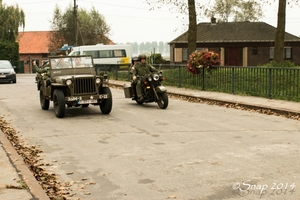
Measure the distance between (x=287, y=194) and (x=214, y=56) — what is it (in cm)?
1529

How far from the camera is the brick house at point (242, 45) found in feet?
179

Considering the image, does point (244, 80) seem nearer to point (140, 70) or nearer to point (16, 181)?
point (140, 70)

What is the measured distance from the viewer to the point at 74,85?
43.9ft

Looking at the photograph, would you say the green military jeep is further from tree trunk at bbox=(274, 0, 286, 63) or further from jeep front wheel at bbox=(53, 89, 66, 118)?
tree trunk at bbox=(274, 0, 286, 63)

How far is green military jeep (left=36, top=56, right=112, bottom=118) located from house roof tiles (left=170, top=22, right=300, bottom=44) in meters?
41.0

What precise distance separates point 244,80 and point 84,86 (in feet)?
23.7

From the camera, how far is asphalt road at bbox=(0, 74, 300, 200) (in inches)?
245

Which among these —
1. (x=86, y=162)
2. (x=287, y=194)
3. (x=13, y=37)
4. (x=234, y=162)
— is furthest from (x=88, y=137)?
(x=13, y=37)

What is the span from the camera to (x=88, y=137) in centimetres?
1023

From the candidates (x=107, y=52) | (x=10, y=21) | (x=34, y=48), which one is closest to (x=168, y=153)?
(x=107, y=52)

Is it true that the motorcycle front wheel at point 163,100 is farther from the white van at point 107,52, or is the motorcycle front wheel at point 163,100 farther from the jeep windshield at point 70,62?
the white van at point 107,52

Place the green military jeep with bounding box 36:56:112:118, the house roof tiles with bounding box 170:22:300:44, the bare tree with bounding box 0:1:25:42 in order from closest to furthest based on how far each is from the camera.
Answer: the green military jeep with bounding box 36:56:112:118 → the house roof tiles with bounding box 170:22:300:44 → the bare tree with bounding box 0:1:25:42

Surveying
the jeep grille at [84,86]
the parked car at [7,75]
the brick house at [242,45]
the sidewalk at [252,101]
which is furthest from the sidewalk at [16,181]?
the brick house at [242,45]

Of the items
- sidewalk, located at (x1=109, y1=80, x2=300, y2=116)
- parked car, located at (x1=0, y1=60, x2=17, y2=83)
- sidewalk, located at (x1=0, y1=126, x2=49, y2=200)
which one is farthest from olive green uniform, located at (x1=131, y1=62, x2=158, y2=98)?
parked car, located at (x1=0, y1=60, x2=17, y2=83)
